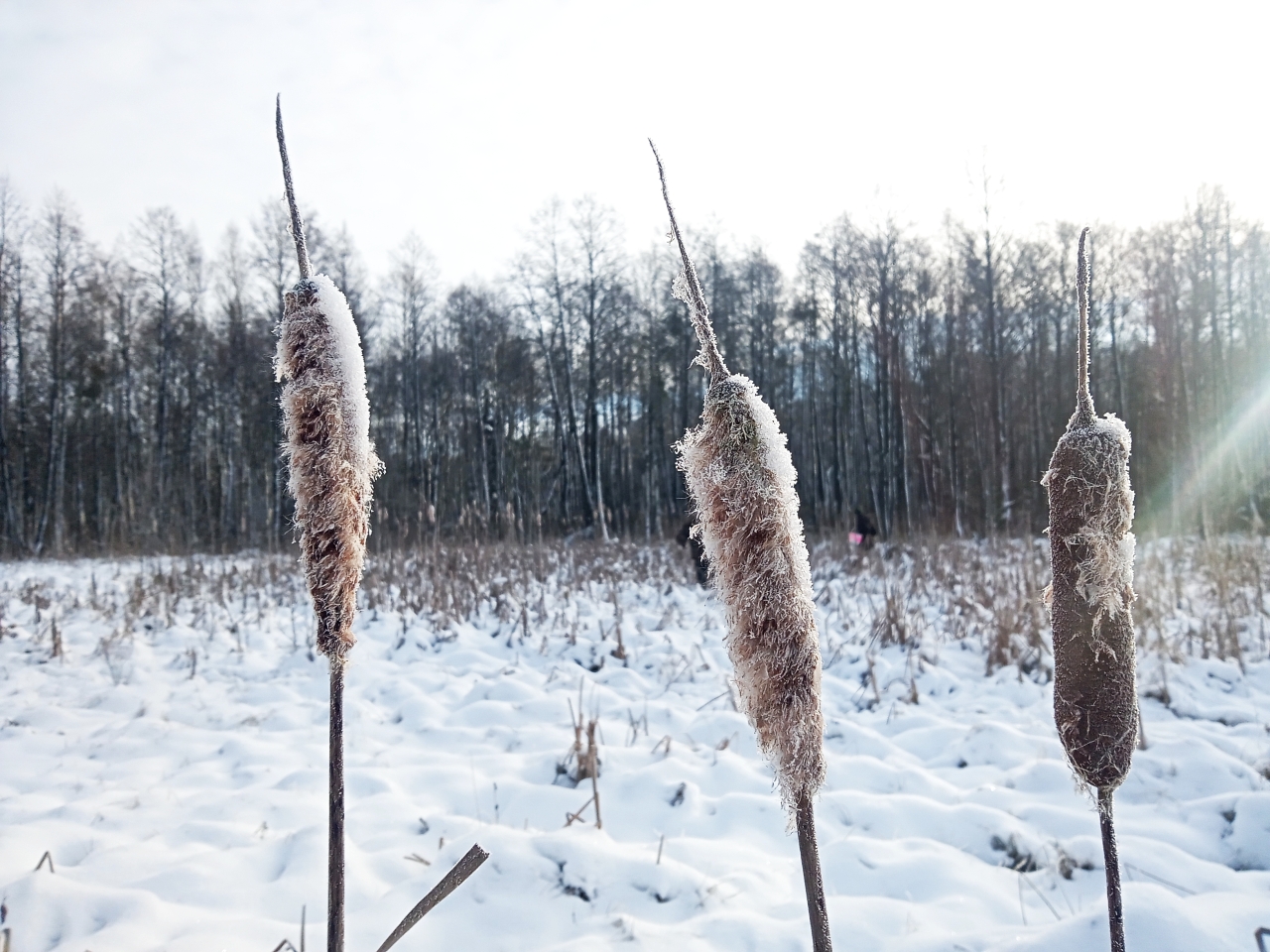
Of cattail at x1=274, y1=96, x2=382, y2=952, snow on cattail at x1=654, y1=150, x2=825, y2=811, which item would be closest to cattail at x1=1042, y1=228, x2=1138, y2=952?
snow on cattail at x1=654, y1=150, x2=825, y2=811

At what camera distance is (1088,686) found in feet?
2.57

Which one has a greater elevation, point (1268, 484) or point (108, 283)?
point (108, 283)

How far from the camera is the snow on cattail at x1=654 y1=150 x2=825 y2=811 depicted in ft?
2.57

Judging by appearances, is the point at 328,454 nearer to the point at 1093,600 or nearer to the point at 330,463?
the point at 330,463

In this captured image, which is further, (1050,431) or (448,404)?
(448,404)

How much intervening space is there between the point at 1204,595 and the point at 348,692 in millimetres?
7615

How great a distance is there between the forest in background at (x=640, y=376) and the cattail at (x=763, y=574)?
1772cm

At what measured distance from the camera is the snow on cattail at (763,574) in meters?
0.78

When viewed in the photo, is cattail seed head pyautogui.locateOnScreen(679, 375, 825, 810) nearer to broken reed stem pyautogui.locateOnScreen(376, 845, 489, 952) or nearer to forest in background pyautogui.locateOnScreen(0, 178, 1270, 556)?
broken reed stem pyautogui.locateOnScreen(376, 845, 489, 952)

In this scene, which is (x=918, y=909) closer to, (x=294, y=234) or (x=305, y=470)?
(x=305, y=470)

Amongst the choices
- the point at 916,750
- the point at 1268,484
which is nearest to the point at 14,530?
the point at 916,750

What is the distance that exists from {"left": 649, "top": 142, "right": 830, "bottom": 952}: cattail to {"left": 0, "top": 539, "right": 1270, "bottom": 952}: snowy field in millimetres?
1392

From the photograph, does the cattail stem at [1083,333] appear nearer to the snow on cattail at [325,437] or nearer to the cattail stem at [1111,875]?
the cattail stem at [1111,875]

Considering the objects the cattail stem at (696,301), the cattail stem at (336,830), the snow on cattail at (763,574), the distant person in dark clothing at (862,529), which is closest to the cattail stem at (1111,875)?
the snow on cattail at (763,574)
